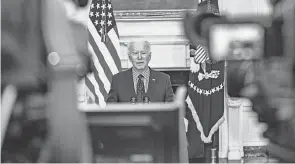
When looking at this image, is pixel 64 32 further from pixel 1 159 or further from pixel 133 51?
pixel 133 51

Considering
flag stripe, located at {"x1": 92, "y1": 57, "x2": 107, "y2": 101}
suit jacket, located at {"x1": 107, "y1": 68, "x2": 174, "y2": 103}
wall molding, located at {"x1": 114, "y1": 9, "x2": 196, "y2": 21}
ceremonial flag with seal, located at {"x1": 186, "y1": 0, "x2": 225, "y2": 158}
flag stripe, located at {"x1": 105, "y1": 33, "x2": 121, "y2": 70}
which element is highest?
wall molding, located at {"x1": 114, "y1": 9, "x2": 196, "y2": 21}

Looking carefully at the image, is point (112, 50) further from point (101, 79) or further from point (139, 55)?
point (139, 55)

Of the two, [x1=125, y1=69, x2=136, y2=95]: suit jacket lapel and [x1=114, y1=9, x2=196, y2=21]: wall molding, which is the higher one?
[x1=114, y1=9, x2=196, y2=21]: wall molding

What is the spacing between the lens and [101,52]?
3.47m

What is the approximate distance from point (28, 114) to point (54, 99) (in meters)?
0.13

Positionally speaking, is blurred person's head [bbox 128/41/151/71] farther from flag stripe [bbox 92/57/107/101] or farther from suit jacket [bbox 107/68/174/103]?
flag stripe [bbox 92/57/107/101]

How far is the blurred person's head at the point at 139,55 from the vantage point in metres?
2.10

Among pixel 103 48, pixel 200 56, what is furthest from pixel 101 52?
pixel 200 56

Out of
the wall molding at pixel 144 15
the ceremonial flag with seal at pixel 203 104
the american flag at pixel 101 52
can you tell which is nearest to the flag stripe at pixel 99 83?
the american flag at pixel 101 52

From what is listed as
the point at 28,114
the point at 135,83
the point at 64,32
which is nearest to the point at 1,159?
the point at 28,114

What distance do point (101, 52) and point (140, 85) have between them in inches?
54.3

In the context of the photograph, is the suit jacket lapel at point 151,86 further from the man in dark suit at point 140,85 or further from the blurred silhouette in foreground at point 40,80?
the blurred silhouette in foreground at point 40,80

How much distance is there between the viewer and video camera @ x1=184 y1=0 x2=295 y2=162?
143 cm

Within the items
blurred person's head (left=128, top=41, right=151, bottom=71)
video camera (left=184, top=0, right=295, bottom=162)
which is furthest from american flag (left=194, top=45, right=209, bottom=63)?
video camera (left=184, top=0, right=295, bottom=162)
